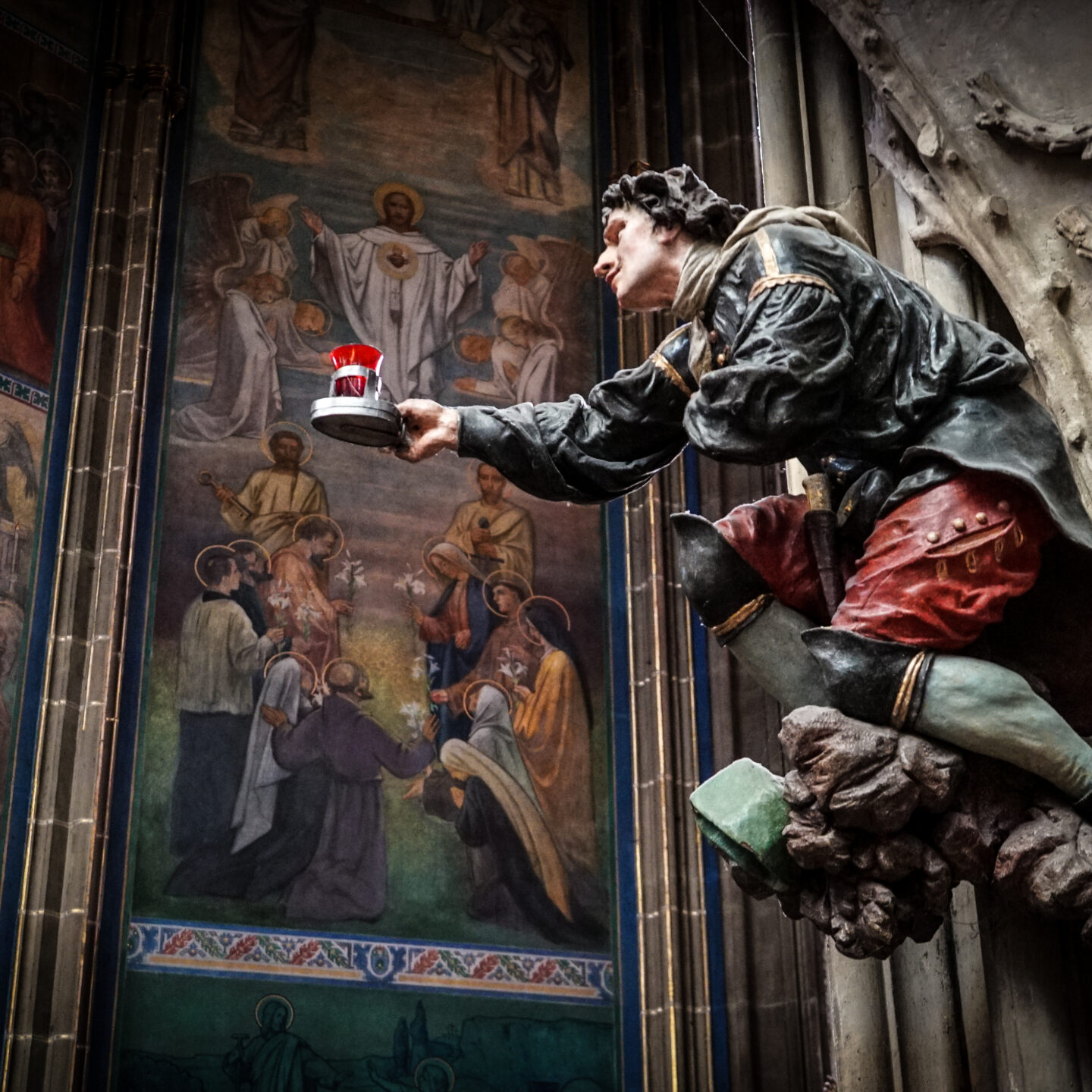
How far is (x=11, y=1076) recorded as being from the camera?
689 cm

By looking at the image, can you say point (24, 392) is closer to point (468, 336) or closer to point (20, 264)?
point (20, 264)

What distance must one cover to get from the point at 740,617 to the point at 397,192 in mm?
7223

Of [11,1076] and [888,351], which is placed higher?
[888,351]

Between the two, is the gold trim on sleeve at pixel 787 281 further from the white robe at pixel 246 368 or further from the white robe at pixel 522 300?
the white robe at pixel 522 300

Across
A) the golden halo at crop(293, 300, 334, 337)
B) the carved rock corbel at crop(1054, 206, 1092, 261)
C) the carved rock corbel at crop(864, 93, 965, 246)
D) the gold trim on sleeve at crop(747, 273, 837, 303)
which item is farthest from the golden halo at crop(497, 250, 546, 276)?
the gold trim on sleeve at crop(747, 273, 837, 303)

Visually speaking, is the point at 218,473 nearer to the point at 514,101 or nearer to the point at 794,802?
the point at 514,101

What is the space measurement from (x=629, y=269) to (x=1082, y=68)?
1159 millimetres

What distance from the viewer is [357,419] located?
9.27 ft

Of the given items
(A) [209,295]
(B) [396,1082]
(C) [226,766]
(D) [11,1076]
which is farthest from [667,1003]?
(A) [209,295]

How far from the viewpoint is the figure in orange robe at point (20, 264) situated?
823cm

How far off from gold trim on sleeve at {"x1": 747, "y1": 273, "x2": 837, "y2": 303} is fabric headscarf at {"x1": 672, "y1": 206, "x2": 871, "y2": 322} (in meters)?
0.13

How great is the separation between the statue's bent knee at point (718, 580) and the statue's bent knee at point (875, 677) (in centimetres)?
28

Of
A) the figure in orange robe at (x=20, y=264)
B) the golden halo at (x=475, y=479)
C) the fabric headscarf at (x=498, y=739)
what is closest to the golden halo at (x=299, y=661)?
the fabric headscarf at (x=498, y=739)

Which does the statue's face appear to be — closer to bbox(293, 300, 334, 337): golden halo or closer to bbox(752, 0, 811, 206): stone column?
bbox(752, 0, 811, 206): stone column
